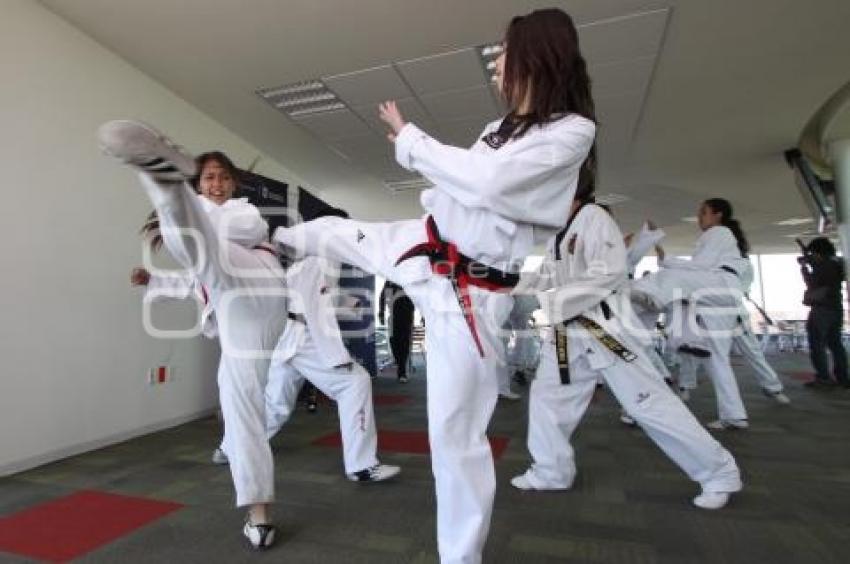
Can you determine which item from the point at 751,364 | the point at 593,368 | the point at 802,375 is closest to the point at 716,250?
the point at 751,364

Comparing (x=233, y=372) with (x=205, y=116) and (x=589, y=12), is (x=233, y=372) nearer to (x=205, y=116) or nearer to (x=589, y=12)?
(x=589, y=12)

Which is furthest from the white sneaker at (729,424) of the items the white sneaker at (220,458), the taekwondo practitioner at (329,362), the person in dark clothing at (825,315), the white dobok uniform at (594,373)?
the white sneaker at (220,458)

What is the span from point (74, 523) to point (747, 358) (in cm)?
484

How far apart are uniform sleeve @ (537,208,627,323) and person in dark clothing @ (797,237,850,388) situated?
4.83m

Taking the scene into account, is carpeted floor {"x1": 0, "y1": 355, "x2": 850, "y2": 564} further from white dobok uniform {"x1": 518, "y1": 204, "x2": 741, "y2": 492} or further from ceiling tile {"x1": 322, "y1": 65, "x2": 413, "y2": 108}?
ceiling tile {"x1": 322, "y1": 65, "x2": 413, "y2": 108}

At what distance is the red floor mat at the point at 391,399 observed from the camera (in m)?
5.30

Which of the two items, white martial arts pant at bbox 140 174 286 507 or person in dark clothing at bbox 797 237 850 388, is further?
person in dark clothing at bbox 797 237 850 388

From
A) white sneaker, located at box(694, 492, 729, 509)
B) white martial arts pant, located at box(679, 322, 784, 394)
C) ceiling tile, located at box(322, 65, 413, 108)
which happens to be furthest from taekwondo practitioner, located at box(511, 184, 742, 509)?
ceiling tile, located at box(322, 65, 413, 108)

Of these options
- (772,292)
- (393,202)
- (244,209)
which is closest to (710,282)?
(244,209)

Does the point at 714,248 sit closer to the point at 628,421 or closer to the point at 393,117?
the point at 628,421

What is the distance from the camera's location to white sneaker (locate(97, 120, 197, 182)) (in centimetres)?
117

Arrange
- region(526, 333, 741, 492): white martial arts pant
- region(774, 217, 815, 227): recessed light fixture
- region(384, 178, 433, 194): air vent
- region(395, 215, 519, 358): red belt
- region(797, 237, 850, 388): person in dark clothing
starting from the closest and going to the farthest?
region(395, 215, 519, 358): red belt < region(526, 333, 741, 492): white martial arts pant < region(797, 237, 850, 388): person in dark clothing < region(384, 178, 433, 194): air vent < region(774, 217, 815, 227): recessed light fixture

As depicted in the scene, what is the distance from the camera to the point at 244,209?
1830mm

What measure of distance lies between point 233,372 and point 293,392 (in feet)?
4.25
